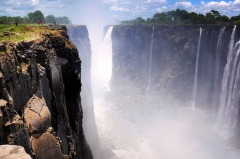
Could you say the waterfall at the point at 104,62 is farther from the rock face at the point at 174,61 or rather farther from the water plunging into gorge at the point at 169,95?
the water plunging into gorge at the point at 169,95

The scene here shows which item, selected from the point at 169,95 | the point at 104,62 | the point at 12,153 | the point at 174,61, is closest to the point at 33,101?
the point at 12,153

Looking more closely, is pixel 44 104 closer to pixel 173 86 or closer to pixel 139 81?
pixel 173 86

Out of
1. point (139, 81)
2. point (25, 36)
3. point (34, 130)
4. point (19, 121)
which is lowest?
point (139, 81)

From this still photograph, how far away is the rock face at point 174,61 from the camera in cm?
4738

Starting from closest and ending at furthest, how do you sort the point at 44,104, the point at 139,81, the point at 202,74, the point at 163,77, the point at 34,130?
the point at 34,130 < the point at 44,104 < the point at 202,74 < the point at 163,77 < the point at 139,81

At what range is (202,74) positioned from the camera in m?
52.6

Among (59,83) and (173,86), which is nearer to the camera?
(59,83)

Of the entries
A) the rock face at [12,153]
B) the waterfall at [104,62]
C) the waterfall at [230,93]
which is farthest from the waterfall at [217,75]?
the rock face at [12,153]

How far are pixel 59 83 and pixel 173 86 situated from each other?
45910mm

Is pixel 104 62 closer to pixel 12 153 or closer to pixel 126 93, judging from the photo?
Answer: pixel 126 93

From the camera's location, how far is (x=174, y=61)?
6053cm

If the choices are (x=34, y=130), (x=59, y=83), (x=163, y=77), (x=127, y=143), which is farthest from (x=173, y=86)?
(x=34, y=130)

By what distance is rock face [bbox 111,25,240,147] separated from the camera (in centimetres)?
4738

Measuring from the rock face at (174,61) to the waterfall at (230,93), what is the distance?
47 centimetres
